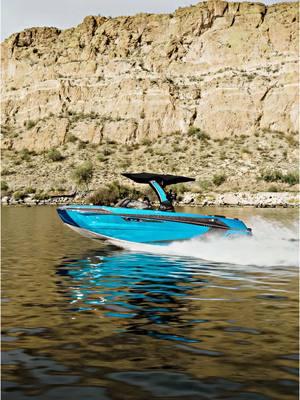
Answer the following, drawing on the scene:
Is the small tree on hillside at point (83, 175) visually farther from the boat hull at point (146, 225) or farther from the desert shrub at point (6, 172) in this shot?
the boat hull at point (146, 225)

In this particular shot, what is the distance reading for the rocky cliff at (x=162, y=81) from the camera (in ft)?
289

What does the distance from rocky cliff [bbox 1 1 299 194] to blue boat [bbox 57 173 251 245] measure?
6304 centimetres

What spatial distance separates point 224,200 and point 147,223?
48027mm

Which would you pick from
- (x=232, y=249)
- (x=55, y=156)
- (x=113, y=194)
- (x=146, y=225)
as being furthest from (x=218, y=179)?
(x=146, y=225)

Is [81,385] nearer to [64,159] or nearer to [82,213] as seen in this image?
[82,213]

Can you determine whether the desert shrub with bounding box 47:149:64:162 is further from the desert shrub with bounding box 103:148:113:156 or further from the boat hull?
the boat hull

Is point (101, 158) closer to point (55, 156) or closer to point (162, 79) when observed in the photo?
point (55, 156)

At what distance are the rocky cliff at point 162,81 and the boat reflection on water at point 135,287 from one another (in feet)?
215

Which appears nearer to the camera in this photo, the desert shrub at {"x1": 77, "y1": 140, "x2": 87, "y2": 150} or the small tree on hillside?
the small tree on hillside

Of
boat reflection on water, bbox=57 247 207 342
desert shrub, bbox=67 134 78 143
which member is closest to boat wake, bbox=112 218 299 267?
boat reflection on water, bbox=57 247 207 342

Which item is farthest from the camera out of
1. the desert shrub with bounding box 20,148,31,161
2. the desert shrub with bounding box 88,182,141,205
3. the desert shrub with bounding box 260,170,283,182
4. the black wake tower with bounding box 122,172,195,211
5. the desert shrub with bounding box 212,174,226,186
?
the desert shrub with bounding box 20,148,31,161

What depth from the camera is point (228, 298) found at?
10.7 metres

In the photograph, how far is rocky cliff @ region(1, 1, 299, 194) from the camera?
88.2 meters

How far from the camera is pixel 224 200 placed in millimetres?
65125
